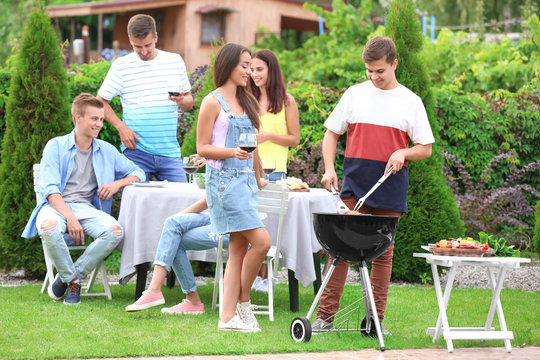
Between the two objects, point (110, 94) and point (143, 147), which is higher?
point (110, 94)

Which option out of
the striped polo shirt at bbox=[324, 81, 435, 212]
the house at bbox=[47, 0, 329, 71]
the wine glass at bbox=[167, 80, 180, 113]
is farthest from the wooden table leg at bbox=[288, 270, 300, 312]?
the house at bbox=[47, 0, 329, 71]

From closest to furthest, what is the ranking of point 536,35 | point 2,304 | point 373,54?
point 373,54 < point 2,304 < point 536,35

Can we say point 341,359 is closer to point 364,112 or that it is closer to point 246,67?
point 364,112

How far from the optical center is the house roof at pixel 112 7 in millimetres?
20203

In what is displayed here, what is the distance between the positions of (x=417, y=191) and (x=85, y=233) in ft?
10.1

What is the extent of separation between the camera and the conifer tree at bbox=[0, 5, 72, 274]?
23.2ft

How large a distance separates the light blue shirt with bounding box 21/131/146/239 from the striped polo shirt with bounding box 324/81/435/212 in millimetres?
2147

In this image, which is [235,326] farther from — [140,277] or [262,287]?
[262,287]

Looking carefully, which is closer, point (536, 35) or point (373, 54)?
point (373, 54)

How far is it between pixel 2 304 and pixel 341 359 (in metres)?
2.86

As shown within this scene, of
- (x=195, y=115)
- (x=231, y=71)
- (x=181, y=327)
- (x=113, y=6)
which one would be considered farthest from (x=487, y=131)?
(x=113, y=6)

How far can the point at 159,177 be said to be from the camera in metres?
6.52

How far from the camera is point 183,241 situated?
18.1 feet

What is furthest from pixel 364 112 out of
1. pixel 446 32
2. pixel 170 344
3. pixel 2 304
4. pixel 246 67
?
pixel 446 32
